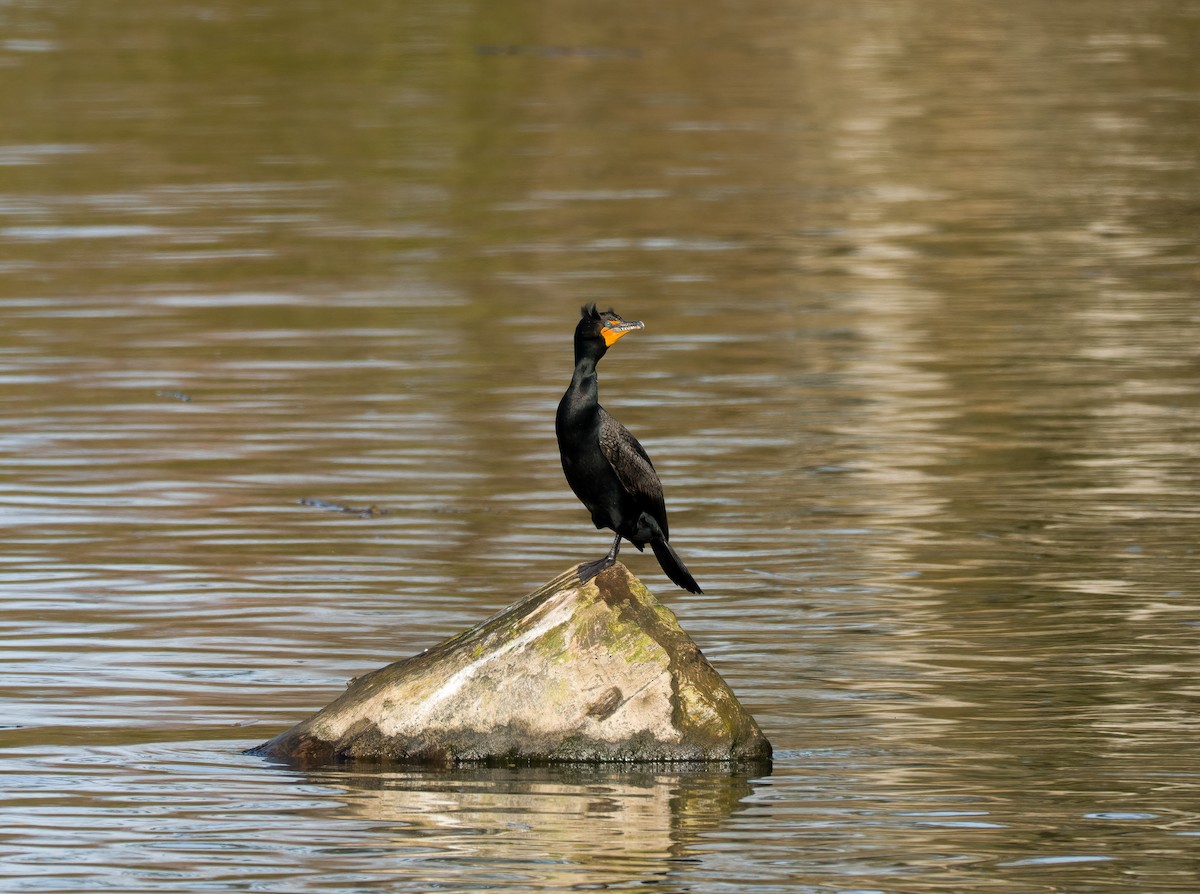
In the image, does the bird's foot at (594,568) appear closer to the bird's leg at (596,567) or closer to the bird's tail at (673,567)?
the bird's leg at (596,567)

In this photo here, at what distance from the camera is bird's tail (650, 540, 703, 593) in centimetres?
886

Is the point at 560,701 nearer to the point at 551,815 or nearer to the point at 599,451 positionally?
the point at 551,815

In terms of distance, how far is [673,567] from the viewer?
8.89m

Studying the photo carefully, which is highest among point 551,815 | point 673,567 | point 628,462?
point 628,462

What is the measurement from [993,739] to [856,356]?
856 centimetres

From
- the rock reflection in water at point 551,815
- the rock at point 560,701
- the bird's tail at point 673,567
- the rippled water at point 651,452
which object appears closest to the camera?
the rock reflection in water at point 551,815

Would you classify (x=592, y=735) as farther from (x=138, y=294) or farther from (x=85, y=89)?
A: (x=85, y=89)

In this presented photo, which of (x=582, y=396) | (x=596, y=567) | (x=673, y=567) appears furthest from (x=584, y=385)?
(x=673, y=567)

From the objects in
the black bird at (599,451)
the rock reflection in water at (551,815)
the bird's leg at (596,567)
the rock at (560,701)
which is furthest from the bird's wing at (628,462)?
the rock reflection in water at (551,815)

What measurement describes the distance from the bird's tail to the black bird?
2 centimetres

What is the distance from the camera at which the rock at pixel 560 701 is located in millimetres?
8609

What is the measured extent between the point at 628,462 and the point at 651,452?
577 cm

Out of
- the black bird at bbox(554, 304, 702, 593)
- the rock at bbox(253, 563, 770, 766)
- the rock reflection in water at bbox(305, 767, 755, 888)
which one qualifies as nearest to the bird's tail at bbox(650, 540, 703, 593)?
the black bird at bbox(554, 304, 702, 593)

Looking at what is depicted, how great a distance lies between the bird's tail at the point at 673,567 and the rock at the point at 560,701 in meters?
0.19
